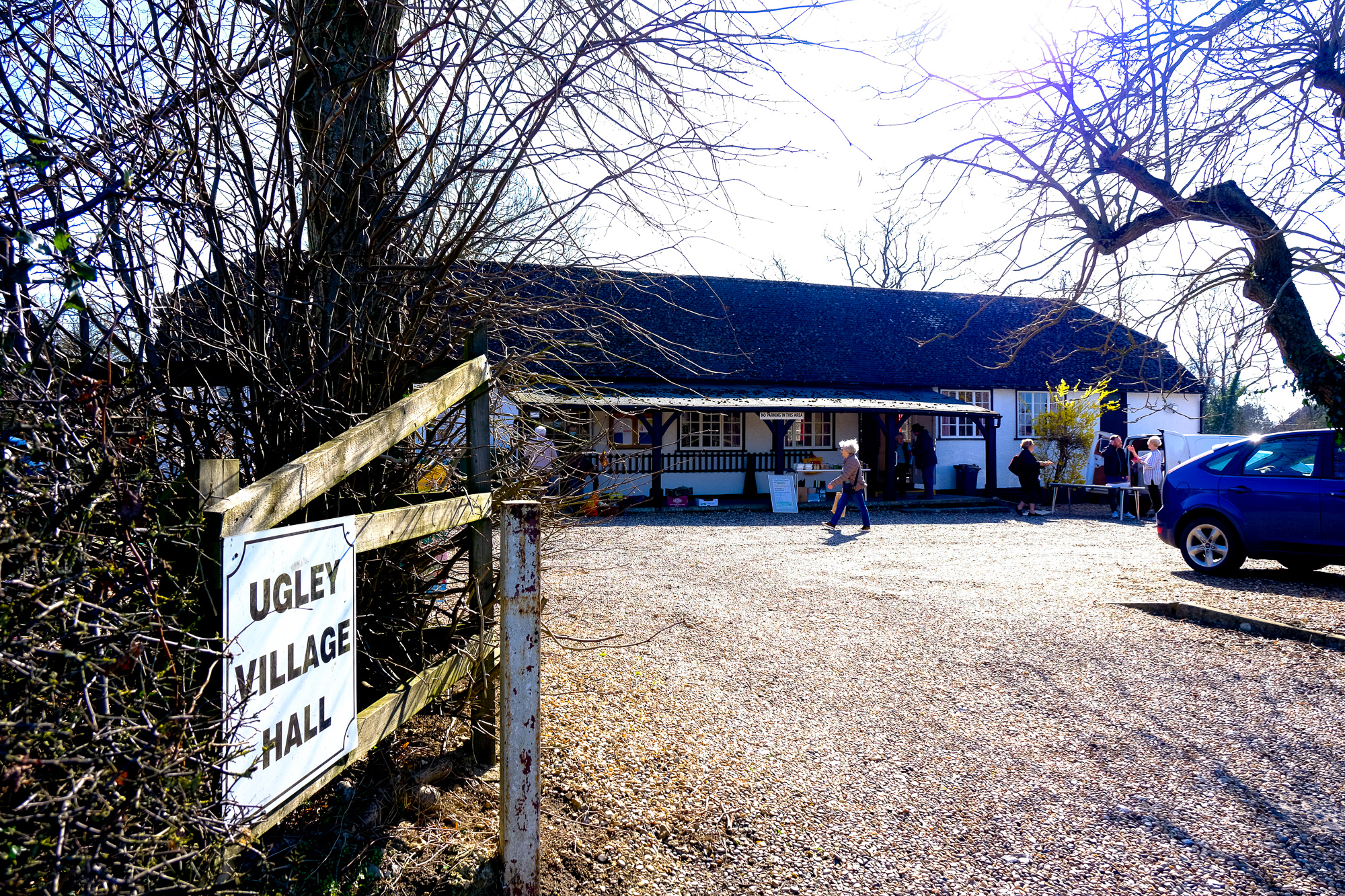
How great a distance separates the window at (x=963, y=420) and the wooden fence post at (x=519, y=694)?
2338 centimetres

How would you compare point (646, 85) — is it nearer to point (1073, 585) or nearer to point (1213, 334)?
point (1213, 334)

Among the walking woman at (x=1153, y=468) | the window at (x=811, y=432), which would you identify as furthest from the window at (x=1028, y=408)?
the walking woman at (x=1153, y=468)

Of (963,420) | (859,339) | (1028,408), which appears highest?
(859,339)

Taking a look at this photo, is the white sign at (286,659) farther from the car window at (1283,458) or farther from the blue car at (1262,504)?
the car window at (1283,458)

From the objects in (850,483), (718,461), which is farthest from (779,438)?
(850,483)

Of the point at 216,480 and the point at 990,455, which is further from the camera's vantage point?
the point at 990,455

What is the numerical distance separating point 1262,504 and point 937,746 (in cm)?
685

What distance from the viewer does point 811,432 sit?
23375mm

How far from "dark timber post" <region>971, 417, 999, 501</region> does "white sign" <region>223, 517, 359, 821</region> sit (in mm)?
21869

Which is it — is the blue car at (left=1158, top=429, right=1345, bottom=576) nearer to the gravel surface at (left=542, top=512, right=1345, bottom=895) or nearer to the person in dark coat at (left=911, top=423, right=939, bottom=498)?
the gravel surface at (left=542, top=512, right=1345, bottom=895)

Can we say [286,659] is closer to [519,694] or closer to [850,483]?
[519,694]

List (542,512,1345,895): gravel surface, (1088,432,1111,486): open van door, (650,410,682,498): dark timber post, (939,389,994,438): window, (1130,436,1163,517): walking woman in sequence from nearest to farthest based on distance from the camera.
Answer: (542,512,1345,895): gravel surface → (1130,436,1163,517): walking woman → (650,410,682,498): dark timber post → (1088,432,1111,486): open van door → (939,389,994,438): window

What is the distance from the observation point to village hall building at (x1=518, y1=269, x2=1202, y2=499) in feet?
67.9

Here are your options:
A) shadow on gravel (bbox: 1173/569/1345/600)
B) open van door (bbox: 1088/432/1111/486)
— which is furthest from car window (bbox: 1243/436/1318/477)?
open van door (bbox: 1088/432/1111/486)
